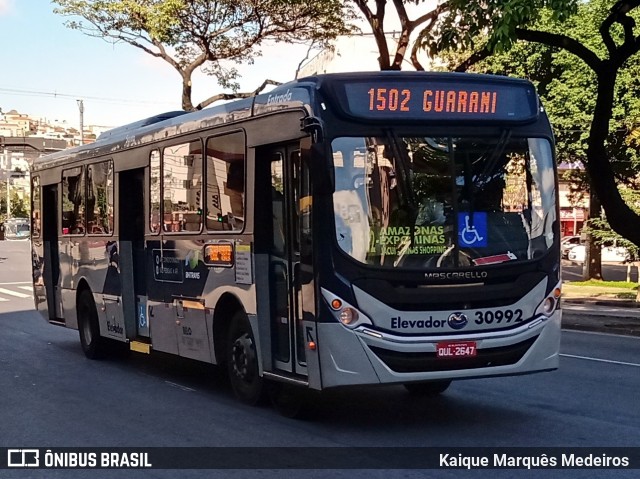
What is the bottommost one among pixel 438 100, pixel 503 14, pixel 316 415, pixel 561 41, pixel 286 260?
pixel 316 415

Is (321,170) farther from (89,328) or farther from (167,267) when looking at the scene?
(89,328)

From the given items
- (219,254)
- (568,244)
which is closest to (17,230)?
(568,244)

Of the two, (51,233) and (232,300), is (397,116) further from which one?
(51,233)

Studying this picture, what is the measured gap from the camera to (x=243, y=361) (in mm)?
10234

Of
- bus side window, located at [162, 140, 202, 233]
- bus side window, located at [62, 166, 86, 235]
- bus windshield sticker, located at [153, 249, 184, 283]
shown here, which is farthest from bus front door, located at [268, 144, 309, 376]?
bus side window, located at [62, 166, 86, 235]

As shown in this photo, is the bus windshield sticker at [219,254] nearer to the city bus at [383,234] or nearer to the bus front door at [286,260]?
the city bus at [383,234]

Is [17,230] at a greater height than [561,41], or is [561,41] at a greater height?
[561,41]

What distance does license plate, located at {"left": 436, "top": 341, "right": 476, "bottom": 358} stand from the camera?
8523 mm

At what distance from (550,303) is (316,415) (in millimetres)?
2433

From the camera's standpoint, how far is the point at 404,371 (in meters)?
8.47

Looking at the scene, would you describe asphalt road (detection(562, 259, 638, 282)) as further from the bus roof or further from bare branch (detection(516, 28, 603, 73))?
the bus roof

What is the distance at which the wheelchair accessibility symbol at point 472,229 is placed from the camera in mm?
8750

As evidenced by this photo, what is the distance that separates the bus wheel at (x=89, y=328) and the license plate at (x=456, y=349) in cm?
734

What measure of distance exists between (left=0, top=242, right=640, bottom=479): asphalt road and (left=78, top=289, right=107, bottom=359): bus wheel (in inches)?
27.9
